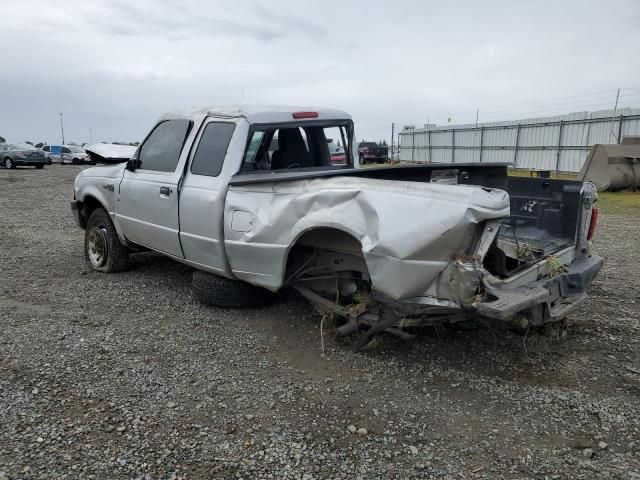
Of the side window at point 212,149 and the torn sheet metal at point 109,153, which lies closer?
the side window at point 212,149

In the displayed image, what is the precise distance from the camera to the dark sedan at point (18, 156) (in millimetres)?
28062

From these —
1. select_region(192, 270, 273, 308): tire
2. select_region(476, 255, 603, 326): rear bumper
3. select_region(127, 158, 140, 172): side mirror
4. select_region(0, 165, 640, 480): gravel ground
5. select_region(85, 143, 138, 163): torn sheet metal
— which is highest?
select_region(85, 143, 138, 163): torn sheet metal

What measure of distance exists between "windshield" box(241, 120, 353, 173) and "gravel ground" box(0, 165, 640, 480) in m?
1.37

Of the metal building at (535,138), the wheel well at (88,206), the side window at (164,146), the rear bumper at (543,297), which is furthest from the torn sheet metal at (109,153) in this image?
the metal building at (535,138)

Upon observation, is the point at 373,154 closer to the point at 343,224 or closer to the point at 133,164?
the point at 133,164

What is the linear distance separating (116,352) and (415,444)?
2.45 metres

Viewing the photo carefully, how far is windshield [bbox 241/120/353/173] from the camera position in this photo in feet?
15.6

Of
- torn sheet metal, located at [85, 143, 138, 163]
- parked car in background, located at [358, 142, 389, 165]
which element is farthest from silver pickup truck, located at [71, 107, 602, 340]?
parked car in background, located at [358, 142, 389, 165]

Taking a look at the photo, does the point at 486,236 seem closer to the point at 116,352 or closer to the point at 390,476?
the point at 390,476

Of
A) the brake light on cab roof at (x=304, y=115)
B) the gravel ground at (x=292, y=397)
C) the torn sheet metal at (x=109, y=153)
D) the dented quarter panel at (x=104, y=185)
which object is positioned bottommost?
the gravel ground at (x=292, y=397)

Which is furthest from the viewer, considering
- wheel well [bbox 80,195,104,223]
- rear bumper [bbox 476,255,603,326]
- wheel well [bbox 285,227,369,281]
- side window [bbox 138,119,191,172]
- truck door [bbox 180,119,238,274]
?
wheel well [bbox 80,195,104,223]

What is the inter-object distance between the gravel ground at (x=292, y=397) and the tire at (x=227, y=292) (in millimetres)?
111

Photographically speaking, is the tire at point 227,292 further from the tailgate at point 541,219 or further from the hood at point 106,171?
the tailgate at point 541,219

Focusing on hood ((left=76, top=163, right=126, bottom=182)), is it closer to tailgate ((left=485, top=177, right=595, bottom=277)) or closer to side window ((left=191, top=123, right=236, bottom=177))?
side window ((left=191, top=123, right=236, bottom=177))
